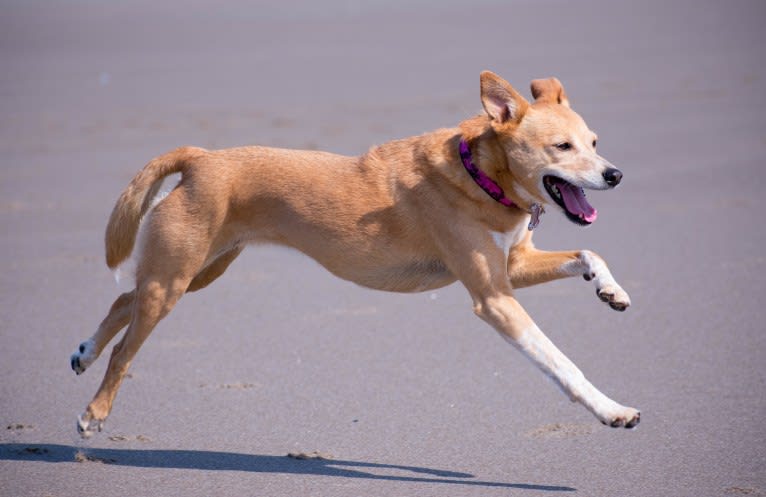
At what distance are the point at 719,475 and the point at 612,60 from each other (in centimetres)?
1631

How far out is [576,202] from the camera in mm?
5781

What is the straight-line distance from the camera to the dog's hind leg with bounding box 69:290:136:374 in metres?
6.45

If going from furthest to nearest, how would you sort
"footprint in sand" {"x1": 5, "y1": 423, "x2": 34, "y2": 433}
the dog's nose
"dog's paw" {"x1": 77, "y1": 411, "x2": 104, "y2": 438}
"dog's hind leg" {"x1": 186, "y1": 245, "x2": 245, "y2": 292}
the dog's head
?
"dog's hind leg" {"x1": 186, "y1": 245, "x2": 245, "y2": 292} < "footprint in sand" {"x1": 5, "y1": 423, "x2": 34, "y2": 433} < "dog's paw" {"x1": 77, "y1": 411, "x2": 104, "y2": 438} < the dog's head < the dog's nose

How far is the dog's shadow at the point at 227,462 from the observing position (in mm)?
5598

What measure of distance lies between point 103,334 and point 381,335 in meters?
2.22

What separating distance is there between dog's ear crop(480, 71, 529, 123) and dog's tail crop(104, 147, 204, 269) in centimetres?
166

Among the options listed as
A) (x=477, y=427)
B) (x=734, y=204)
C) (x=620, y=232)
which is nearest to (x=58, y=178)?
(x=620, y=232)

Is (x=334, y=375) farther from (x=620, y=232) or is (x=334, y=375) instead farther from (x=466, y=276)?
(x=620, y=232)

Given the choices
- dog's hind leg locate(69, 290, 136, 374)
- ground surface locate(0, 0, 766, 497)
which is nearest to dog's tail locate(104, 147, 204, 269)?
dog's hind leg locate(69, 290, 136, 374)

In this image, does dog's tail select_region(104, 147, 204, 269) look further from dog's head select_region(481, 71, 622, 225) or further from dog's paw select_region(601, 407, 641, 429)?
dog's paw select_region(601, 407, 641, 429)

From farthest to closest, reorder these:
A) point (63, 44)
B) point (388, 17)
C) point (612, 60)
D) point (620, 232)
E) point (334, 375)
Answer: point (388, 17), point (63, 44), point (612, 60), point (620, 232), point (334, 375)

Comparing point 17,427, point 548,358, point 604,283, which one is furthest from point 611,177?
point 17,427

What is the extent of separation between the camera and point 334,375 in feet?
23.7

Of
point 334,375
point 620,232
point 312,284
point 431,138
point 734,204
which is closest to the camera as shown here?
point 431,138
